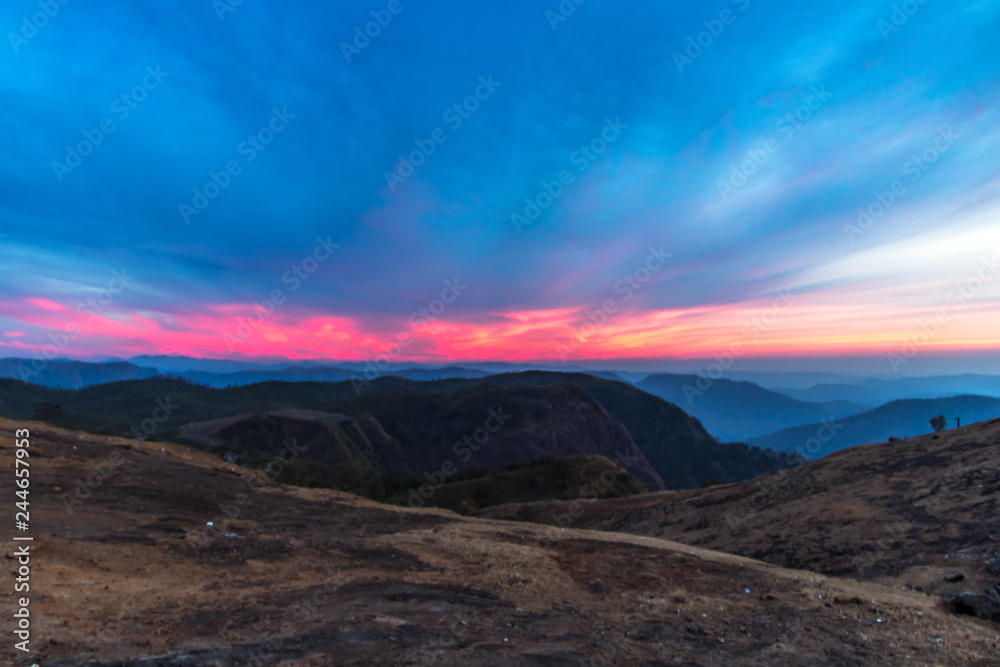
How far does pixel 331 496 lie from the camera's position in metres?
24.2

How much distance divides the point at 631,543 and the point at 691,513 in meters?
16.1

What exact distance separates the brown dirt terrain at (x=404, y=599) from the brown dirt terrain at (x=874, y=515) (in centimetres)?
341

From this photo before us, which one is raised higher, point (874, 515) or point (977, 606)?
point (977, 606)

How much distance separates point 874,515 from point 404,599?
69.0 ft

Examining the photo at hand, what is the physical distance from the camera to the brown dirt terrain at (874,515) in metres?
15.1

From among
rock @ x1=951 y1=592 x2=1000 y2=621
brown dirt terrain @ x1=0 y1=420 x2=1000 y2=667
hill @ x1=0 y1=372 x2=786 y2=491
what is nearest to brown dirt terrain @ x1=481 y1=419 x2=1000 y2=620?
rock @ x1=951 y1=592 x2=1000 y2=621

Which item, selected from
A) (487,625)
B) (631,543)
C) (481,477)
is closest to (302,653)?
(487,625)

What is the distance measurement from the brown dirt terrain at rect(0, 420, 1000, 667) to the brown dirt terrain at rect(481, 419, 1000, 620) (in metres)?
3.41

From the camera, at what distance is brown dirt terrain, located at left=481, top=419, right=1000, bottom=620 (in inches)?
595

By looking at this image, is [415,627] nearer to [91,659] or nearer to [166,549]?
[91,659]

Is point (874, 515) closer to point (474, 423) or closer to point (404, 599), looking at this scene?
point (404, 599)

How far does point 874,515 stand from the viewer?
64.3ft

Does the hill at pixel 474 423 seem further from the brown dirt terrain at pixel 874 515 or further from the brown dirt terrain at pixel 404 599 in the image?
the brown dirt terrain at pixel 404 599

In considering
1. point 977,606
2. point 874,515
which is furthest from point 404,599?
point 874,515
